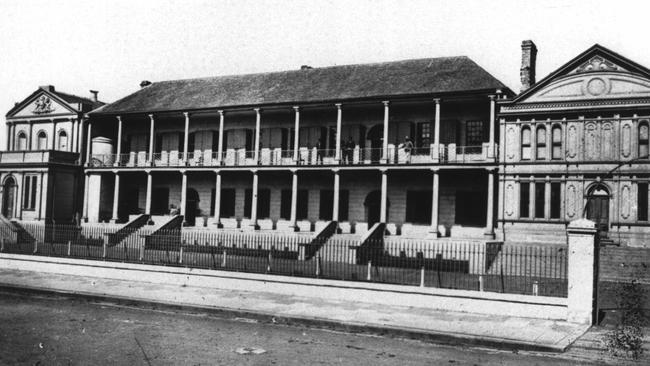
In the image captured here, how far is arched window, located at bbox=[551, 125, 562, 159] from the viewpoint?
77.9ft

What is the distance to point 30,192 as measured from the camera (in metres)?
33.5

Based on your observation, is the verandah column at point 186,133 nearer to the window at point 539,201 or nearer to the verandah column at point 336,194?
the verandah column at point 336,194

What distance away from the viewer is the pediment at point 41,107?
117 ft

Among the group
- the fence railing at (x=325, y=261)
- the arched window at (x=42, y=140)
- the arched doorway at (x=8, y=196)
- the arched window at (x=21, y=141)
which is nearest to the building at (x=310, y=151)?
the arched window at (x=42, y=140)

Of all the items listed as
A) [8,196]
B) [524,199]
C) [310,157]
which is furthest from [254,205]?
[8,196]

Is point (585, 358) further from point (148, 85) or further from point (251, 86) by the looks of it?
point (148, 85)

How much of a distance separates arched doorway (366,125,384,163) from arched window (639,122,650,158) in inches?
456

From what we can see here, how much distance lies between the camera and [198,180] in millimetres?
34031

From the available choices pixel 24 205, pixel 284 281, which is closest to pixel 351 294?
pixel 284 281

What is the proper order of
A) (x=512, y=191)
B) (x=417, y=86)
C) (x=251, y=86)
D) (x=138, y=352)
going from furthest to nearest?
1. (x=251, y=86)
2. (x=417, y=86)
3. (x=512, y=191)
4. (x=138, y=352)

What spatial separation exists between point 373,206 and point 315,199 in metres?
3.30

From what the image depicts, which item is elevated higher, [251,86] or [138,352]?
[251,86]

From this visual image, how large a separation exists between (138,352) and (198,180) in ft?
82.5

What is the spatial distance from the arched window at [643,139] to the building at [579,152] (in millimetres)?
34
